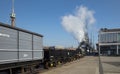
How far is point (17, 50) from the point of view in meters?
15.5

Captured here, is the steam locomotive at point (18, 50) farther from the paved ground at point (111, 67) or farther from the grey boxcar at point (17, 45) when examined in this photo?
the paved ground at point (111, 67)

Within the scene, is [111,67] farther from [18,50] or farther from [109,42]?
[109,42]

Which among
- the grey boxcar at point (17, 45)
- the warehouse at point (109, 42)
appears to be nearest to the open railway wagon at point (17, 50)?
the grey boxcar at point (17, 45)

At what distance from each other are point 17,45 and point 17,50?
1.07 feet

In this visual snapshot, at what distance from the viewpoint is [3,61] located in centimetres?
1366

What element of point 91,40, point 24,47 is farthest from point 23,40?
point 91,40

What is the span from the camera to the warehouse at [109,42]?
4551 inches

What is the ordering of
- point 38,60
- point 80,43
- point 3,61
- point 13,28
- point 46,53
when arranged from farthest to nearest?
point 80,43, point 46,53, point 38,60, point 13,28, point 3,61

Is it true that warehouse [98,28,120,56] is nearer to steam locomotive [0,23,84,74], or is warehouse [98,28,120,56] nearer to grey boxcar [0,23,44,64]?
steam locomotive [0,23,84,74]

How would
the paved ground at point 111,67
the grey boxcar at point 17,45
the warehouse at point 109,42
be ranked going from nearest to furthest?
the grey boxcar at point 17,45 → the paved ground at point 111,67 → the warehouse at point 109,42

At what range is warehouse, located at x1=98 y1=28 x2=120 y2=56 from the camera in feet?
379

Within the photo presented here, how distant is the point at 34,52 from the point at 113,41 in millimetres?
101027

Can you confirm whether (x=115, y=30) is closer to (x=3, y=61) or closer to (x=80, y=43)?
(x=80, y=43)

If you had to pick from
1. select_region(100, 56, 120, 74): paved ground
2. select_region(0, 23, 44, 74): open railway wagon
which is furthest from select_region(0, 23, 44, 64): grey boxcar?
select_region(100, 56, 120, 74): paved ground
